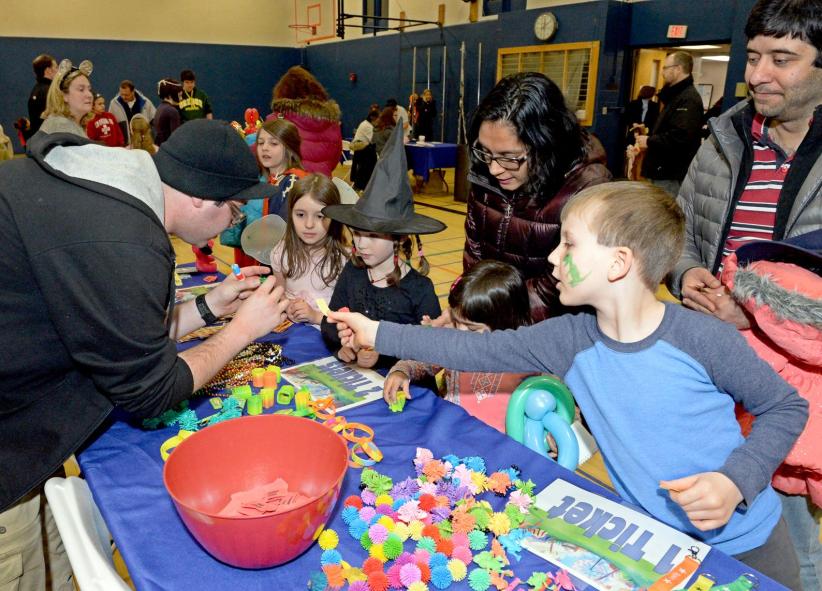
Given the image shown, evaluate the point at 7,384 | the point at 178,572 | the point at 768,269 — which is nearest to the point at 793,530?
the point at 768,269

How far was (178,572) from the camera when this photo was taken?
99 cm

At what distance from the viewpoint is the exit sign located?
23.4ft

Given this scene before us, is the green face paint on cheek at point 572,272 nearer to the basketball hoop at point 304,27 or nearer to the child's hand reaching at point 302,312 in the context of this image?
the child's hand reaching at point 302,312

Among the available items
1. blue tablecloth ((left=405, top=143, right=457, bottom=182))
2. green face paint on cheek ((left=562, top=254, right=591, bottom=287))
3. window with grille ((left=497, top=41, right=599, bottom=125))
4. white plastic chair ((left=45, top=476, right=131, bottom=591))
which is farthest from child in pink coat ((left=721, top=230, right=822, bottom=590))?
blue tablecloth ((left=405, top=143, right=457, bottom=182))

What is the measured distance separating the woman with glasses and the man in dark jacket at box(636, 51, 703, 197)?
353 centimetres

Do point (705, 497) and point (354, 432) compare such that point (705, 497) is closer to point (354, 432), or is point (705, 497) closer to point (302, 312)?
point (354, 432)

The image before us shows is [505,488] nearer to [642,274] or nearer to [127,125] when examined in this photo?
[642,274]

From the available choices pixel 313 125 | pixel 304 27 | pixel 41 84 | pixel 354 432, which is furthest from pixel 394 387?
pixel 304 27

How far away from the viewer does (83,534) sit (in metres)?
1.01

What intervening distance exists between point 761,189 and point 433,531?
136 centimetres

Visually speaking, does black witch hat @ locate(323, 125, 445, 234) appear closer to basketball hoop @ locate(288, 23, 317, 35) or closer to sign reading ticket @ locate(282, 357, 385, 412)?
sign reading ticket @ locate(282, 357, 385, 412)

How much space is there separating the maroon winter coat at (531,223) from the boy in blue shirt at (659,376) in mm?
631

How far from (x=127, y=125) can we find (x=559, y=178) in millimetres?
8806

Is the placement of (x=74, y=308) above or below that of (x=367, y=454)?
above
